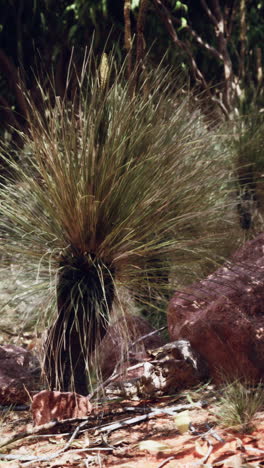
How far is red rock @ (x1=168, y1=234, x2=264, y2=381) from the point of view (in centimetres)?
246

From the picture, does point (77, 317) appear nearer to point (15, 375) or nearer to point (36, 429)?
point (36, 429)

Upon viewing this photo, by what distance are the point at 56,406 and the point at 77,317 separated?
0.32 metres

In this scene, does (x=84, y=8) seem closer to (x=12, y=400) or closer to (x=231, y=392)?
(x=12, y=400)

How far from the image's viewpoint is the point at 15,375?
274 cm

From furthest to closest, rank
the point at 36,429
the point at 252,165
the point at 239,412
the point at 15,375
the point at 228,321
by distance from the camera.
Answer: the point at 252,165
the point at 15,375
the point at 228,321
the point at 36,429
the point at 239,412

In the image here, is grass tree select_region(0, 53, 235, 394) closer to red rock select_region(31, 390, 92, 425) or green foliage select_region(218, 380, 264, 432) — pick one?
red rock select_region(31, 390, 92, 425)

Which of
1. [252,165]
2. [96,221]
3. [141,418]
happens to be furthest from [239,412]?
[252,165]

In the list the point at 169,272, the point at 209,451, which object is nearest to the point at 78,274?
the point at 169,272

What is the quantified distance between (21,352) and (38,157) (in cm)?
114

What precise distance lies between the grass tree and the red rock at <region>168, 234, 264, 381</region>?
11.6 inches

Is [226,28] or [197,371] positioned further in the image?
[226,28]

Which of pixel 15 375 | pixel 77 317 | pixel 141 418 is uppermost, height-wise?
pixel 77 317

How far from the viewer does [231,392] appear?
81.3 inches

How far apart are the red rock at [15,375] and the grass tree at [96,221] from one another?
38 cm
